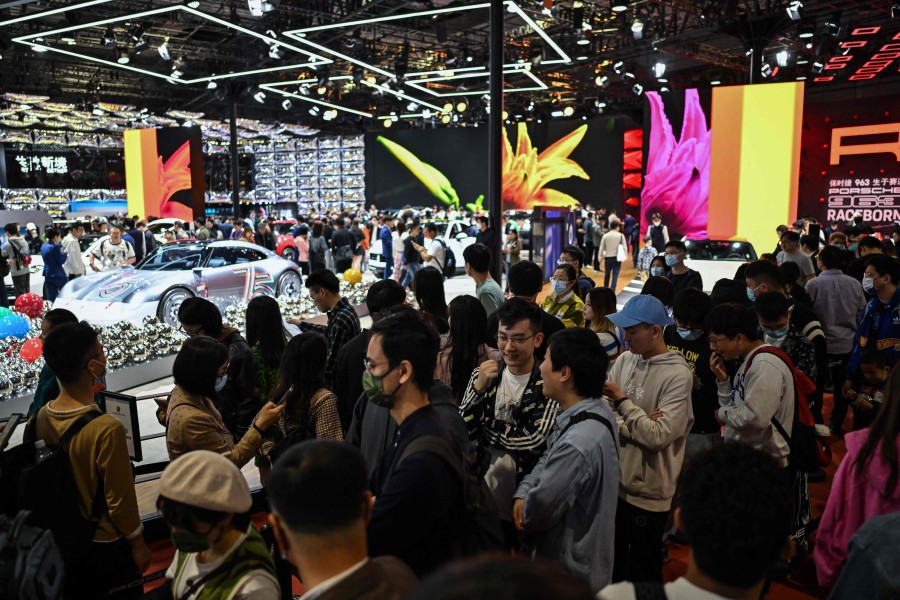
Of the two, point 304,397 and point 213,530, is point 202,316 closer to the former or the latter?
point 304,397

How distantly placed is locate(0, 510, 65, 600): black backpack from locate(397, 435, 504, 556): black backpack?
3.42 feet

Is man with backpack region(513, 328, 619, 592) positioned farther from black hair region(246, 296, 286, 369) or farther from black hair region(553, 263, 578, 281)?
black hair region(553, 263, 578, 281)

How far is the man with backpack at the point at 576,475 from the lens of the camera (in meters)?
2.36

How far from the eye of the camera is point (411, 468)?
6.49ft

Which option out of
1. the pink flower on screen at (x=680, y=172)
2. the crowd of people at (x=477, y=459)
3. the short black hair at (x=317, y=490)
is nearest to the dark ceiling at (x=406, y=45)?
the pink flower on screen at (x=680, y=172)

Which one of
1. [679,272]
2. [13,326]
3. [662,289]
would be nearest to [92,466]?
[662,289]

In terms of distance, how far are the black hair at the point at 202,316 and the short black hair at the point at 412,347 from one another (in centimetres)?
206

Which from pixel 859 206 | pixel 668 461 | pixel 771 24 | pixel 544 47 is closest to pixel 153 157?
pixel 544 47

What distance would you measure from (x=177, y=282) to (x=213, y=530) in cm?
862

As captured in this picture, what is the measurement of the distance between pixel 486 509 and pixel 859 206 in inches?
800


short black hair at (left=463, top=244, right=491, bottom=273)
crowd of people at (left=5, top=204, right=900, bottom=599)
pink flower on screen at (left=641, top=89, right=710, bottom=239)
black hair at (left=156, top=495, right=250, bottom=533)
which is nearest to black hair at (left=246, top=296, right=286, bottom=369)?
crowd of people at (left=5, top=204, right=900, bottom=599)

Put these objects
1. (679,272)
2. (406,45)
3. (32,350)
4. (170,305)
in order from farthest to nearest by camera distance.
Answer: (406,45), (170,305), (679,272), (32,350)

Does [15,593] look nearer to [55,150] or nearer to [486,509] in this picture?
[486,509]

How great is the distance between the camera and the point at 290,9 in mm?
14273
